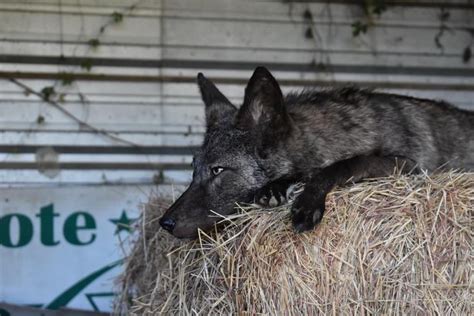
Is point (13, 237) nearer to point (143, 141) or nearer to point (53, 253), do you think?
point (53, 253)

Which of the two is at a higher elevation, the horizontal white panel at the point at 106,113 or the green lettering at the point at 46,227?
the horizontal white panel at the point at 106,113

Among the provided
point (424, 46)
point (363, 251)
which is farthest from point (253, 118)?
point (424, 46)

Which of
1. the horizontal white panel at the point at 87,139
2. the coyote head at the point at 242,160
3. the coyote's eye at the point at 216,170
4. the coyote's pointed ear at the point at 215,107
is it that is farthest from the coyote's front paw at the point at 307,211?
the horizontal white panel at the point at 87,139

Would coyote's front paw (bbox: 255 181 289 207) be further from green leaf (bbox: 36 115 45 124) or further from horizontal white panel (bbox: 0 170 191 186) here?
green leaf (bbox: 36 115 45 124)

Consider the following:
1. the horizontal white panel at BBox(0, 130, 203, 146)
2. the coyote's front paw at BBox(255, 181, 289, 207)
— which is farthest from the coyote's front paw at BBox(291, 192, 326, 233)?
the horizontal white panel at BBox(0, 130, 203, 146)

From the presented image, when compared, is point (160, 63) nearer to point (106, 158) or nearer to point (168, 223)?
point (106, 158)

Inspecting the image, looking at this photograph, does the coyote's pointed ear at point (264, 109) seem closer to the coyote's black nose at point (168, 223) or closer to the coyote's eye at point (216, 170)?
the coyote's eye at point (216, 170)

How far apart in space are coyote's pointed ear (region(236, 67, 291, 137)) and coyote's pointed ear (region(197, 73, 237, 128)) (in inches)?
7.1

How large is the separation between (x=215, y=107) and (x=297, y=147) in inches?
21.6

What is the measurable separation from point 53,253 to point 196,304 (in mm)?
2674

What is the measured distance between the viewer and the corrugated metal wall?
20.7ft

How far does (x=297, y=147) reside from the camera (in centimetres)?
415

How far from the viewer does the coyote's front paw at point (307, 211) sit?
3.54 m

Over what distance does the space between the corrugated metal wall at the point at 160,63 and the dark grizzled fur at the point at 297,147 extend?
1977mm
